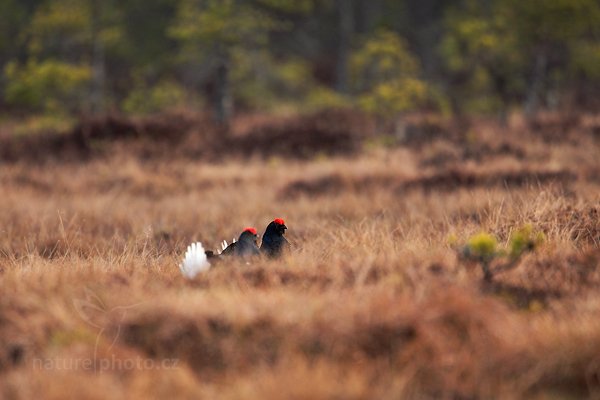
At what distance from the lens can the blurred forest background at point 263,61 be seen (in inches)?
642

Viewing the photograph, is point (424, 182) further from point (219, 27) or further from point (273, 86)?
point (273, 86)

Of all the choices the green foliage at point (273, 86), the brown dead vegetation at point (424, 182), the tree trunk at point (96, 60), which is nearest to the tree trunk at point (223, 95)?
the green foliage at point (273, 86)

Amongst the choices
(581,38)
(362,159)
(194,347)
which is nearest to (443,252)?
(194,347)

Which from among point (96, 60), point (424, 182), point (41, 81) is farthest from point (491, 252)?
point (96, 60)

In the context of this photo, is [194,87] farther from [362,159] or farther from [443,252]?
[443,252]

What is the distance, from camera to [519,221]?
5301 millimetres

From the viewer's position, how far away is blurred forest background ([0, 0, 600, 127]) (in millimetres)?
16312

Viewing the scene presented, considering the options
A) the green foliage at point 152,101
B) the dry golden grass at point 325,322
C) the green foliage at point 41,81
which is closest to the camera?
the dry golden grass at point 325,322

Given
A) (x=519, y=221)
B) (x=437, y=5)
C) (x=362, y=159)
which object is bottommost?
(x=362, y=159)

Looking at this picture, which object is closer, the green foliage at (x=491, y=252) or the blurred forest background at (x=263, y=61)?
the green foliage at (x=491, y=252)

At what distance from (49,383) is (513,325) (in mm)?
2312

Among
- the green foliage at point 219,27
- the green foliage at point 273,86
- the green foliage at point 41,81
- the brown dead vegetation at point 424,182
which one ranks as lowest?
the brown dead vegetation at point 424,182

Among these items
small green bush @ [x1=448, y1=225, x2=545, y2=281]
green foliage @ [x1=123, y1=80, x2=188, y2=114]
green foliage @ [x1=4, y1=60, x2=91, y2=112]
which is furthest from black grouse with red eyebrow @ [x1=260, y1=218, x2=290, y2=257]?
green foliage @ [x1=123, y1=80, x2=188, y2=114]

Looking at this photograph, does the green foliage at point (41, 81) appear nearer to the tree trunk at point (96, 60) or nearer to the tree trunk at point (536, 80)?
the tree trunk at point (96, 60)
